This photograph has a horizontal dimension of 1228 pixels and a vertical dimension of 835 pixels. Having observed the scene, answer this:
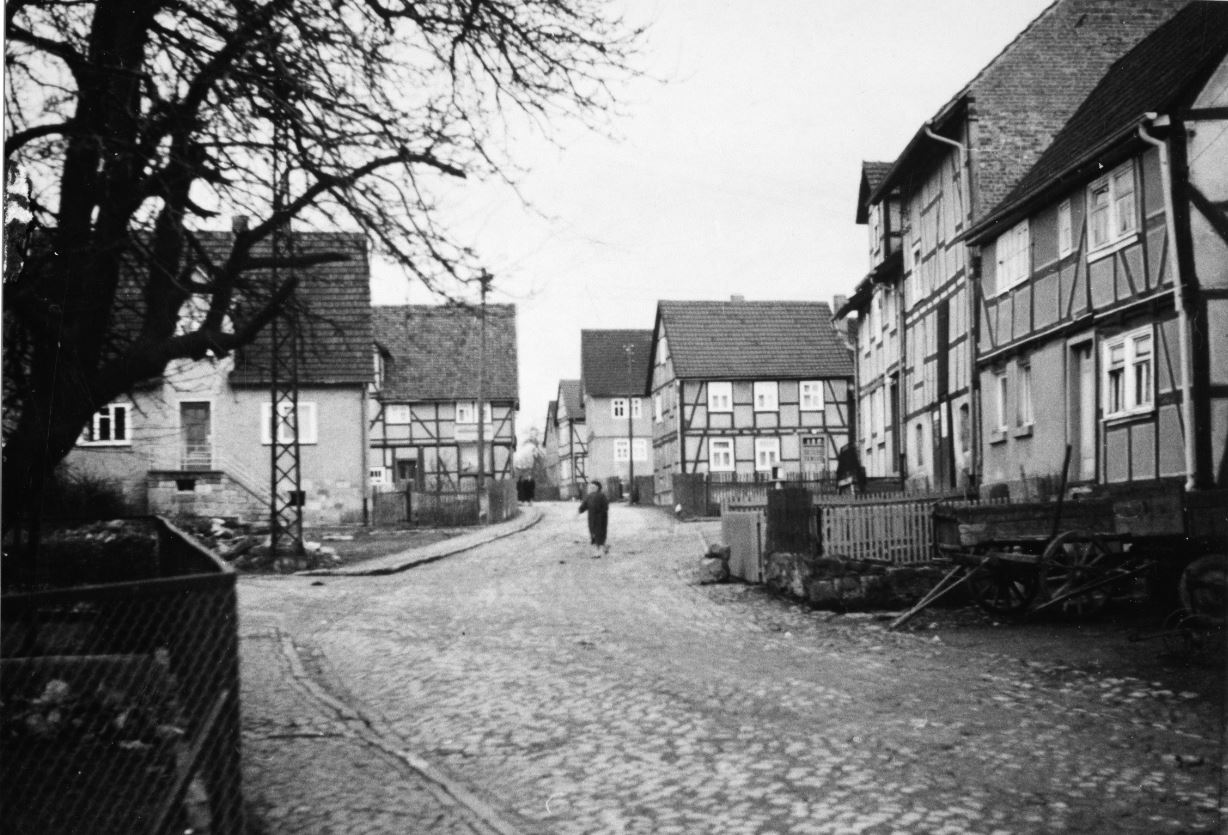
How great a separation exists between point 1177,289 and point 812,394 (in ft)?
132

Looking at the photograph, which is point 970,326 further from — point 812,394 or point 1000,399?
point 812,394

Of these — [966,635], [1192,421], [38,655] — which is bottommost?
[966,635]

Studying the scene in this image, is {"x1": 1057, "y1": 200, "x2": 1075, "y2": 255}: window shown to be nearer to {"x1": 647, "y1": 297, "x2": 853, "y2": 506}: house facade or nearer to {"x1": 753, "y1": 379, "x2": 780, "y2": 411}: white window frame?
{"x1": 647, "y1": 297, "x2": 853, "y2": 506}: house facade

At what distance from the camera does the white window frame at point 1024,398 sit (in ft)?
74.7

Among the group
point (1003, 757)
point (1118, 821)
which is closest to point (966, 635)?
point (1003, 757)

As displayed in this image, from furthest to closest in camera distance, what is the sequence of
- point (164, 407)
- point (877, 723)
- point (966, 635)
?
point (966, 635) → point (164, 407) → point (877, 723)

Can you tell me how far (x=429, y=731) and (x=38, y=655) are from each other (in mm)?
3064

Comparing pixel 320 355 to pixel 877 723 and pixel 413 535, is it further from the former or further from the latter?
pixel 413 535

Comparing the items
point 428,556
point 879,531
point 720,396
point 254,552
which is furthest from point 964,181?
point 720,396

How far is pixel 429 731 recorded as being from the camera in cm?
879

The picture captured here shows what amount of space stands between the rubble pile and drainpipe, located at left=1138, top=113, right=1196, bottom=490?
47.6ft

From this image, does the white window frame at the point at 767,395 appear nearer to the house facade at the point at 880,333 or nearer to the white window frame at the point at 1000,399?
the house facade at the point at 880,333

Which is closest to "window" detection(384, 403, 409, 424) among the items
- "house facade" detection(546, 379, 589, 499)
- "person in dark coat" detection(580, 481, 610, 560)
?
"house facade" detection(546, 379, 589, 499)

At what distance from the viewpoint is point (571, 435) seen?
286 feet
